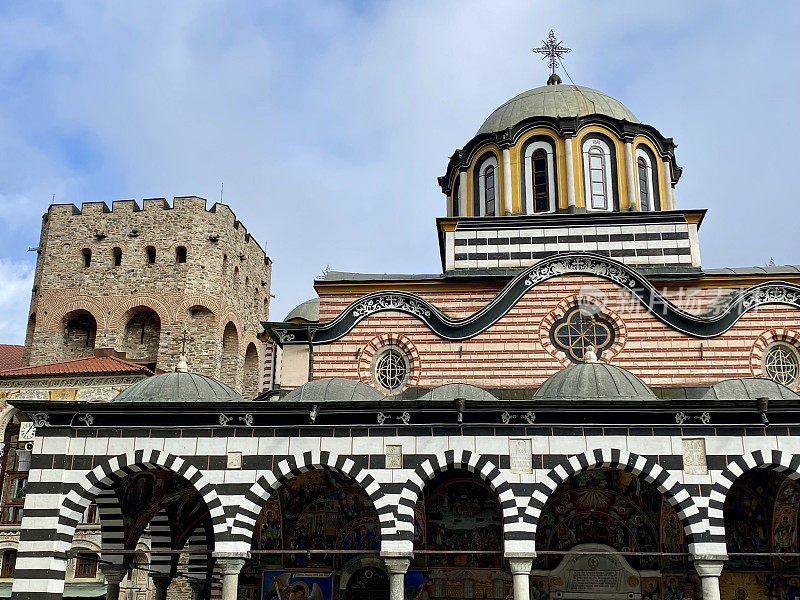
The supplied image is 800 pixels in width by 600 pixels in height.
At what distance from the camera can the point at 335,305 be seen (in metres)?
21.3

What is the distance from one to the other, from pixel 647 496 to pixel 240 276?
104 feet

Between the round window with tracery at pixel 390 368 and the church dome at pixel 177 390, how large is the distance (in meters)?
3.59

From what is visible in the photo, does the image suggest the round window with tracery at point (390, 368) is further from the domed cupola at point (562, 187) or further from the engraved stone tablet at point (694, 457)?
the engraved stone tablet at point (694, 457)

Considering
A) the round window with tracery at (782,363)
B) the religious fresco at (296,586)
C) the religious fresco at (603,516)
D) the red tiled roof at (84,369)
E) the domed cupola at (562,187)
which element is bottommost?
the religious fresco at (296,586)

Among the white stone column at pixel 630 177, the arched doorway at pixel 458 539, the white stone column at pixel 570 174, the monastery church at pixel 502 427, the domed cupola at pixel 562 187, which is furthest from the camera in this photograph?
the white stone column at pixel 630 177

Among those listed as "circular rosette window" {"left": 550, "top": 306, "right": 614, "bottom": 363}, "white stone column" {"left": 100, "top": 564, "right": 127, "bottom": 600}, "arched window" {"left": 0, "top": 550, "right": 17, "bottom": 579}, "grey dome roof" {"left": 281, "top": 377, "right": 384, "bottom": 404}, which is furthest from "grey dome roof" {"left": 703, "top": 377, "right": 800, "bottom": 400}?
"arched window" {"left": 0, "top": 550, "right": 17, "bottom": 579}

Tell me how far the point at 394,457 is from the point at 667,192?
13.6 meters

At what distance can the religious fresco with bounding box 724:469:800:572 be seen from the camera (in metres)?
16.5

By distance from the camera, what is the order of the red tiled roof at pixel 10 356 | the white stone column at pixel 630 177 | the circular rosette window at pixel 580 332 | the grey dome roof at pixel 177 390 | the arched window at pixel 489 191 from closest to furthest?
the grey dome roof at pixel 177 390
the circular rosette window at pixel 580 332
the white stone column at pixel 630 177
the arched window at pixel 489 191
the red tiled roof at pixel 10 356

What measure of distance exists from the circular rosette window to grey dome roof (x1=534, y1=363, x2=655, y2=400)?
2.97 meters

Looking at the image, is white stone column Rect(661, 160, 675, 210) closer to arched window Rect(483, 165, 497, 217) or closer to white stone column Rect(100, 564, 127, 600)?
arched window Rect(483, 165, 497, 217)

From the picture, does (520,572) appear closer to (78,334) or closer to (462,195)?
(462,195)

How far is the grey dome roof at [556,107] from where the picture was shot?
973 inches

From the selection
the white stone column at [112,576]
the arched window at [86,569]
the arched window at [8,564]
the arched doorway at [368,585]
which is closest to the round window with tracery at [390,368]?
the arched doorway at [368,585]
